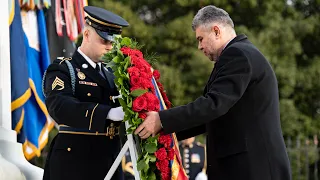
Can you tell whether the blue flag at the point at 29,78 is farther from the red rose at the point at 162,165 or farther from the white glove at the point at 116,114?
the red rose at the point at 162,165

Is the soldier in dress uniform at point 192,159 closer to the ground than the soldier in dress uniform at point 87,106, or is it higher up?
closer to the ground

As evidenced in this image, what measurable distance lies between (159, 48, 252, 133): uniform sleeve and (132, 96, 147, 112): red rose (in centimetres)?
15

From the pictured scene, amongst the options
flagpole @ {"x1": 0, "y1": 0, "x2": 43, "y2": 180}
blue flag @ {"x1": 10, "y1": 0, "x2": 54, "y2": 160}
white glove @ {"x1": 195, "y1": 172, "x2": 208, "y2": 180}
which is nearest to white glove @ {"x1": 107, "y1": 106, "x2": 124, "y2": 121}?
flagpole @ {"x1": 0, "y1": 0, "x2": 43, "y2": 180}

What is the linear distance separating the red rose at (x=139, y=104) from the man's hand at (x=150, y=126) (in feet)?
0.27

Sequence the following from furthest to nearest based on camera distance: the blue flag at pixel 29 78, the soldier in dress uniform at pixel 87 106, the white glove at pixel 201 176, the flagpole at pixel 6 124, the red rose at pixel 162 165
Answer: the white glove at pixel 201 176
the blue flag at pixel 29 78
the flagpole at pixel 6 124
the soldier in dress uniform at pixel 87 106
the red rose at pixel 162 165

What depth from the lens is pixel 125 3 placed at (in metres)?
16.0

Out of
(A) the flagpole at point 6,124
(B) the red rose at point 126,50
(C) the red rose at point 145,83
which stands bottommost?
(A) the flagpole at point 6,124

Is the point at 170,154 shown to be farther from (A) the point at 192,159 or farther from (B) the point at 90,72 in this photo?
(A) the point at 192,159

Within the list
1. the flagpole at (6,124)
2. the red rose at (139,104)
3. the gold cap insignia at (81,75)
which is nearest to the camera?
the red rose at (139,104)

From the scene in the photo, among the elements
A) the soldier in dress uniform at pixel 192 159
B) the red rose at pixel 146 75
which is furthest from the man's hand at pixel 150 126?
the soldier in dress uniform at pixel 192 159

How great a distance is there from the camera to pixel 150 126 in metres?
4.09

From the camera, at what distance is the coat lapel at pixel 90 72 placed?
14.7 ft

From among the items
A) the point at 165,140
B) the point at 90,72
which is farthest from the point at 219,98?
the point at 90,72

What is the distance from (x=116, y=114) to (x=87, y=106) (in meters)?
0.18
